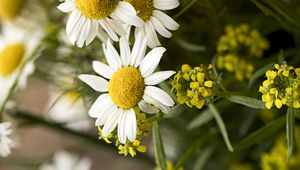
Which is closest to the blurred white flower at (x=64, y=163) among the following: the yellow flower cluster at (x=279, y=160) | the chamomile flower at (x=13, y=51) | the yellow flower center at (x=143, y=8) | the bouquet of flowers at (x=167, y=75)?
the bouquet of flowers at (x=167, y=75)

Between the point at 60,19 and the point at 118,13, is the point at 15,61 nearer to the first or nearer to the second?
the point at 60,19

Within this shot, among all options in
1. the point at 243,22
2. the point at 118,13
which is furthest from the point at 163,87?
the point at 243,22

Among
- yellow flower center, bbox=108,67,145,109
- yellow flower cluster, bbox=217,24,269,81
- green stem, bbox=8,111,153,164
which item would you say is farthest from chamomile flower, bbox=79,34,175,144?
green stem, bbox=8,111,153,164

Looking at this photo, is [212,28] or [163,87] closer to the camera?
[163,87]

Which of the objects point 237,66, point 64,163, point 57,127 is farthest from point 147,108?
point 64,163

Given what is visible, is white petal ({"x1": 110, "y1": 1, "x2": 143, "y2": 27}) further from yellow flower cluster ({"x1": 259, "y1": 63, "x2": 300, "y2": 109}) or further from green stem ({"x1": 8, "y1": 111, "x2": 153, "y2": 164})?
green stem ({"x1": 8, "y1": 111, "x2": 153, "y2": 164})

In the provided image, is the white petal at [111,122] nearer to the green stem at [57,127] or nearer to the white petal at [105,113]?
the white petal at [105,113]
